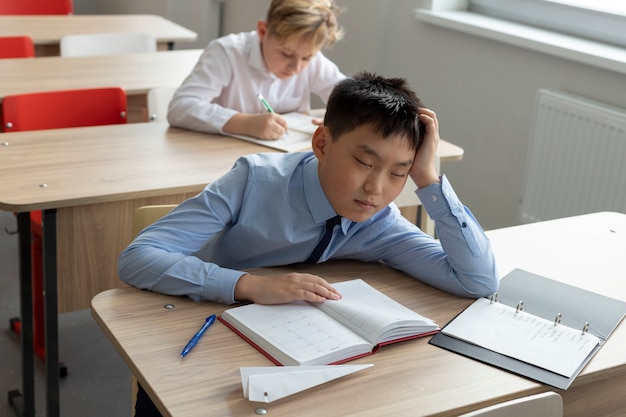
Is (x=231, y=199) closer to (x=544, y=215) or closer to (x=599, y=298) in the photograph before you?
(x=599, y=298)

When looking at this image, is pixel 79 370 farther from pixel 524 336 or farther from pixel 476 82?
pixel 476 82

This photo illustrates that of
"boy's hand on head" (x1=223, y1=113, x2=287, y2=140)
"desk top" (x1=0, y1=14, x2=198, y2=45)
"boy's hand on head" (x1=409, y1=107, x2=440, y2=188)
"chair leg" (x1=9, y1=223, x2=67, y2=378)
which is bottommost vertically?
"chair leg" (x1=9, y1=223, x2=67, y2=378)

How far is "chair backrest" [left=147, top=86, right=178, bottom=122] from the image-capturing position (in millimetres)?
2949

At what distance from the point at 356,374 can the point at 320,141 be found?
1.66ft

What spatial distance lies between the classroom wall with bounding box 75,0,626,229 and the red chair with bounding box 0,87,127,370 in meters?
1.59

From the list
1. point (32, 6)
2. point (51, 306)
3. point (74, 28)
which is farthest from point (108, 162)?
point (32, 6)

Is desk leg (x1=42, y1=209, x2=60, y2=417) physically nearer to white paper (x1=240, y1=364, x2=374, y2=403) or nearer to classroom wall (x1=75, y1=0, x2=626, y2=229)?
white paper (x1=240, y1=364, x2=374, y2=403)

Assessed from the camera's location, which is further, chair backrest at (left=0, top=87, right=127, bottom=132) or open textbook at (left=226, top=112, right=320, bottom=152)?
chair backrest at (left=0, top=87, right=127, bottom=132)

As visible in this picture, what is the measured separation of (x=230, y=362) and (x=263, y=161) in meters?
0.50

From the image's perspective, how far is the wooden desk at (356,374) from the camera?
1.22 meters

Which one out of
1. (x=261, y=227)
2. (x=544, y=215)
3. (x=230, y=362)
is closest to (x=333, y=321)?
(x=230, y=362)

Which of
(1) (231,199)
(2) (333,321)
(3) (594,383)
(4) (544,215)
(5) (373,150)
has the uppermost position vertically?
(5) (373,150)

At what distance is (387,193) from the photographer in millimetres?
→ 1566

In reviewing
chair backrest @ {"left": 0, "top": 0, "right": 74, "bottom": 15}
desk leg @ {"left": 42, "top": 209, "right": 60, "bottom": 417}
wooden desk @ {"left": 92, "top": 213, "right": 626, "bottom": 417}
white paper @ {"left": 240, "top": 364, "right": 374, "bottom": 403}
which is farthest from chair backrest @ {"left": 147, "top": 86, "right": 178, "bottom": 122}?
chair backrest @ {"left": 0, "top": 0, "right": 74, "bottom": 15}
